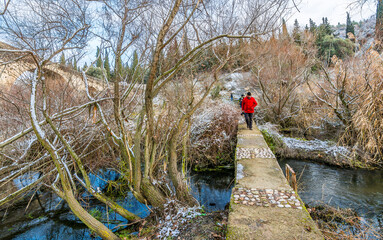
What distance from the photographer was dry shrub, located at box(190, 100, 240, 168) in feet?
24.0

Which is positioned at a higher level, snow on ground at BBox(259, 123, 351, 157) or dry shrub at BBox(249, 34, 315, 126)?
dry shrub at BBox(249, 34, 315, 126)

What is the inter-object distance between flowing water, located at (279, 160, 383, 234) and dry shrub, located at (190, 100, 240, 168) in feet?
8.17

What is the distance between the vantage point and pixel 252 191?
3410mm

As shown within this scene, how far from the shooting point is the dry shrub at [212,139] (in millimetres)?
7309

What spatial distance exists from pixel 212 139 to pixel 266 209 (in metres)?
4.69

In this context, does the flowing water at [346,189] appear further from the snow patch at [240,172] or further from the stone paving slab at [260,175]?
the snow patch at [240,172]

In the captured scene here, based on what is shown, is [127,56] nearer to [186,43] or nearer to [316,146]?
[186,43]

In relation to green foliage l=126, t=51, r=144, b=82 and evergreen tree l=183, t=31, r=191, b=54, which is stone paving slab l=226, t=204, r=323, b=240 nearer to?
green foliage l=126, t=51, r=144, b=82

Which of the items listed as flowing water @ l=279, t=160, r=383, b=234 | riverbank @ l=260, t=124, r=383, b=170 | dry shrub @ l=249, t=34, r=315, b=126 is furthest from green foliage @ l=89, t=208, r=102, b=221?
dry shrub @ l=249, t=34, r=315, b=126

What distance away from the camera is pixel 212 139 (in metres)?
7.48

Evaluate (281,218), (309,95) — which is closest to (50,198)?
(281,218)

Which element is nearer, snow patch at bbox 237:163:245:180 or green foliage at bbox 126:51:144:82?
green foliage at bbox 126:51:144:82

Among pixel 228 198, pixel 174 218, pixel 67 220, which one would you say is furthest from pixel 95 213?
pixel 228 198

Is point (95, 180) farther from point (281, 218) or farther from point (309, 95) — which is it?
point (309, 95)
